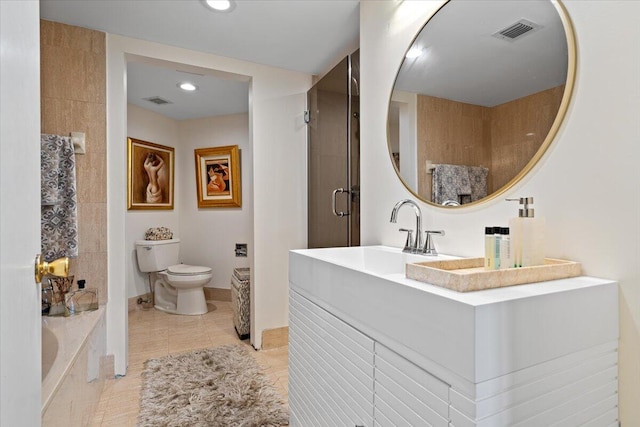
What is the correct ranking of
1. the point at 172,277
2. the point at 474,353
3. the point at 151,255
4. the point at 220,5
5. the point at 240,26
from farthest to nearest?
1. the point at 151,255
2. the point at 172,277
3. the point at 240,26
4. the point at 220,5
5. the point at 474,353

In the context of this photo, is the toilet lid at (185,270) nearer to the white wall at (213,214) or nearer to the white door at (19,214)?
the white wall at (213,214)

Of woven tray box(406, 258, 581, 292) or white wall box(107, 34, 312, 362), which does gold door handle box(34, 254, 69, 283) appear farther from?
white wall box(107, 34, 312, 362)

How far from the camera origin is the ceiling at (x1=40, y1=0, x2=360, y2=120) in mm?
2010

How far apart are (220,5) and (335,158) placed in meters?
1.19

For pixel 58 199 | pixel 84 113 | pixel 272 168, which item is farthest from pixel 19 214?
pixel 272 168

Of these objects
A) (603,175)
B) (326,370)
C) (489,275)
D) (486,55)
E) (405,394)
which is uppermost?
(486,55)

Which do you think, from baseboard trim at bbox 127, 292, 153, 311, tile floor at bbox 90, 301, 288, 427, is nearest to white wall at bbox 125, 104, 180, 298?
baseboard trim at bbox 127, 292, 153, 311

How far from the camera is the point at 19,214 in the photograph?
26.2 inches

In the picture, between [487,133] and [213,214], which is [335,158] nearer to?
[487,133]

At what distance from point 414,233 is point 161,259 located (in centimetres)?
327

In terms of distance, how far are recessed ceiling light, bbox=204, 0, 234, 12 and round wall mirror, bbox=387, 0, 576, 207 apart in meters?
1.11

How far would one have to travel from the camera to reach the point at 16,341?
0.64 m

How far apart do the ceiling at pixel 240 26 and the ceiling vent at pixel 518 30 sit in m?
1.09

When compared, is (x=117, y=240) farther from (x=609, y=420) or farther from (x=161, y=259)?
(x=609, y=420)
